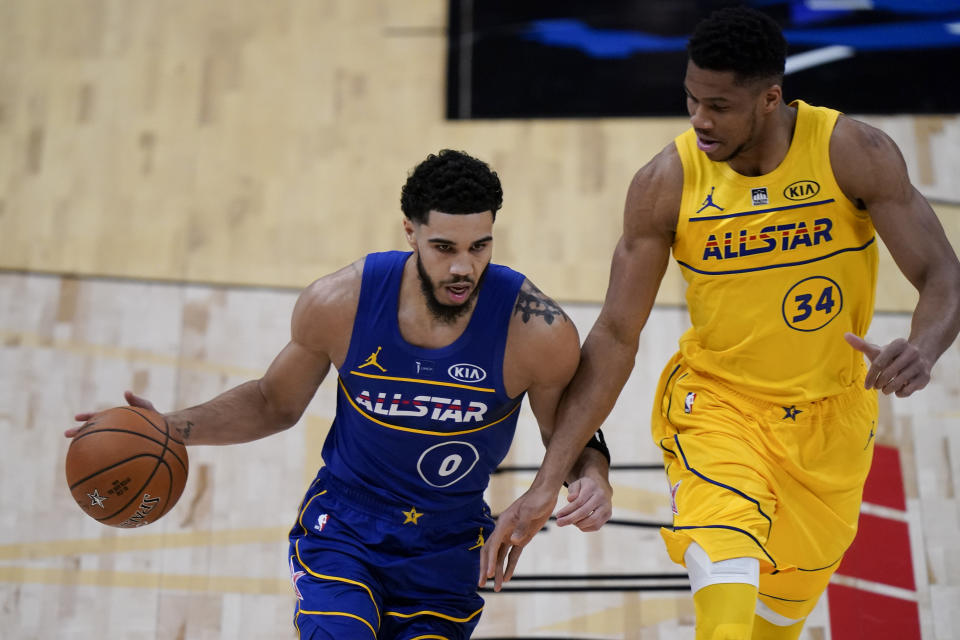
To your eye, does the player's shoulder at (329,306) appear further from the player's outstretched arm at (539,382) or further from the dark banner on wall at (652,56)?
the dark banner on wall at (652,56)

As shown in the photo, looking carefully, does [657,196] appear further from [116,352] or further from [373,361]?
[116,352]

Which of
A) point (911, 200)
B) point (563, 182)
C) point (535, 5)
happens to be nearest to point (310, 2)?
point (535, 5)

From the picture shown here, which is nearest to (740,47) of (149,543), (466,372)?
(466,372)

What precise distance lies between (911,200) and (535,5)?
3.68 meters

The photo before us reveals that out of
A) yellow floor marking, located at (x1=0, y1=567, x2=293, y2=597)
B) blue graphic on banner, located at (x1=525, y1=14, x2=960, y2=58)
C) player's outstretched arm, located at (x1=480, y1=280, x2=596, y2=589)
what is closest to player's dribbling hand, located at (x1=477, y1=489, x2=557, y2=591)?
player's outstretched arm, located at (x1=480, y1=280, x2=596, y2=589)

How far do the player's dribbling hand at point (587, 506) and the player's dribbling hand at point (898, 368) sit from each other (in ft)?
2.57

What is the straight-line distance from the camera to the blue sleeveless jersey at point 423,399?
301cm

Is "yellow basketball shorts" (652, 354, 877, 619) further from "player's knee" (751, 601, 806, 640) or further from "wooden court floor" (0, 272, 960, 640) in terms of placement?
"wooden court floor" (0, 272, 960, 640)

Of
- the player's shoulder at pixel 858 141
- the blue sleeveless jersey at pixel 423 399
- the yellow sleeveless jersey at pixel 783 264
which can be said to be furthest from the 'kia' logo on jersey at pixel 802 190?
the blue sleeveless jersey at pixel 423 399

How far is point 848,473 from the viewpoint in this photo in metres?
3.22

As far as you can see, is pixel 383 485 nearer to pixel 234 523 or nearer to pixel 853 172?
pixel 853 172

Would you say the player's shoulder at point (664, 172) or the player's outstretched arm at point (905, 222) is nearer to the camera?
the player's outstretched arm at point (905, 222)

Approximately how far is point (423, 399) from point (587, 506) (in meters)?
0.56

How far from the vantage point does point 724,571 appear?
2801 millimetres
